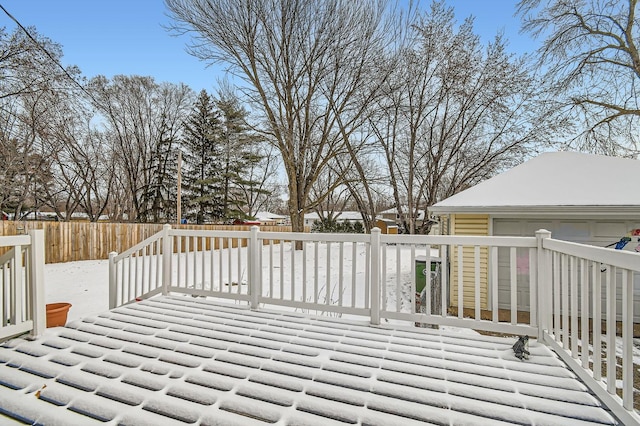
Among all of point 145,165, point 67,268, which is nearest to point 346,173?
point 67,268

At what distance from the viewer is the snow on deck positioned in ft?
5.39

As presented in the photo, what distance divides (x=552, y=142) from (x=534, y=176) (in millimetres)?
4294

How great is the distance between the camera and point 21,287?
8.20 feet

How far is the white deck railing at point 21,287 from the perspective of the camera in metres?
2.50

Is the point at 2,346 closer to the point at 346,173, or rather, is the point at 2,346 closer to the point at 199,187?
the point at 346,173

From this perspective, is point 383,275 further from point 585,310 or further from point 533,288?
point 585,310

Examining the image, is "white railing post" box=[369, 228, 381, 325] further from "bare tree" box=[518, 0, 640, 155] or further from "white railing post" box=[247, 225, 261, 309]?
"bare tree" box=[518, 0, 640, 155]

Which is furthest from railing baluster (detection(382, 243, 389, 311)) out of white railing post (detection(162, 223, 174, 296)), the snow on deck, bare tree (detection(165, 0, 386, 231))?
bare tree (detection(165, 0, 386, 231))

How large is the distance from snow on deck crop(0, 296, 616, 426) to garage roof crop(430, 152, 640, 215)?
12.2 ft

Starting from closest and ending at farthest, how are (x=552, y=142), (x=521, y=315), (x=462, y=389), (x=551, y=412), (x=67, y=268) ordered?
(x=551, y=412), (x=462, y=389), (x=521, y=315), (x=67, y=268), (x=552, y=142)

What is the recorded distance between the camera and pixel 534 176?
6.50 m

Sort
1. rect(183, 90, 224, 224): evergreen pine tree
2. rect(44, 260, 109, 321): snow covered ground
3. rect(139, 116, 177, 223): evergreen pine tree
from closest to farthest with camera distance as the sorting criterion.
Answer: rect(44, 260, 109, 321): snow covered ground, rect(183, 90, 224, 224): evergreen pine tree, rect(139, 116, 177, 223): evergreen pine tree

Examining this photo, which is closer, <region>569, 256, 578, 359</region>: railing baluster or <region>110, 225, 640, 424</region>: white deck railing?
<region>110, 225, 640, 424</region>: white deck railing

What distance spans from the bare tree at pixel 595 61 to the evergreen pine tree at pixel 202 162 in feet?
56.0
